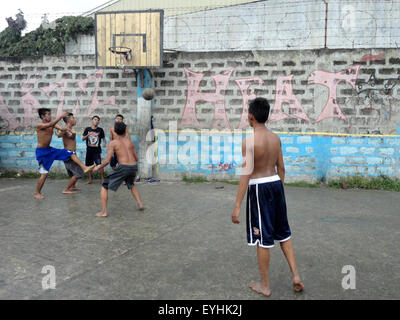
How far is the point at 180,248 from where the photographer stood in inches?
163

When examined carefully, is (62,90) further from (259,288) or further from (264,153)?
(259,288)

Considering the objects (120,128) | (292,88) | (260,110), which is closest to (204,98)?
(292,88)

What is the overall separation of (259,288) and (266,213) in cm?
64

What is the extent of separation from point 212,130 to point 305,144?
6.64 ft

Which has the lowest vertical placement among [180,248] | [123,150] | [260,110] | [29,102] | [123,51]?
[180,248]

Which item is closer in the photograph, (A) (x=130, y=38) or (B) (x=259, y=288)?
(B) (x=259, y=288)

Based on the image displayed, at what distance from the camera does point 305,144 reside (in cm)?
792

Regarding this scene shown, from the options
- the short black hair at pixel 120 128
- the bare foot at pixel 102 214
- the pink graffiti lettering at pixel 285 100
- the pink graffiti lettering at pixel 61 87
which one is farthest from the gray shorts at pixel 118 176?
the pink graffiti lettering at pixel 61 87

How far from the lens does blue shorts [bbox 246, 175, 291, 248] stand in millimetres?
3025

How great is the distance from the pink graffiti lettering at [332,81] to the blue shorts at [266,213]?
17.1ft

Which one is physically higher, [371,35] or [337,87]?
[371,35]

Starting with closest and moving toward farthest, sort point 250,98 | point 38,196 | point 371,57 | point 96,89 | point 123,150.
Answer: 1. point 123,150
2. point 38,196
3. point 371,57
4. point 250,98
5. point 96,89
